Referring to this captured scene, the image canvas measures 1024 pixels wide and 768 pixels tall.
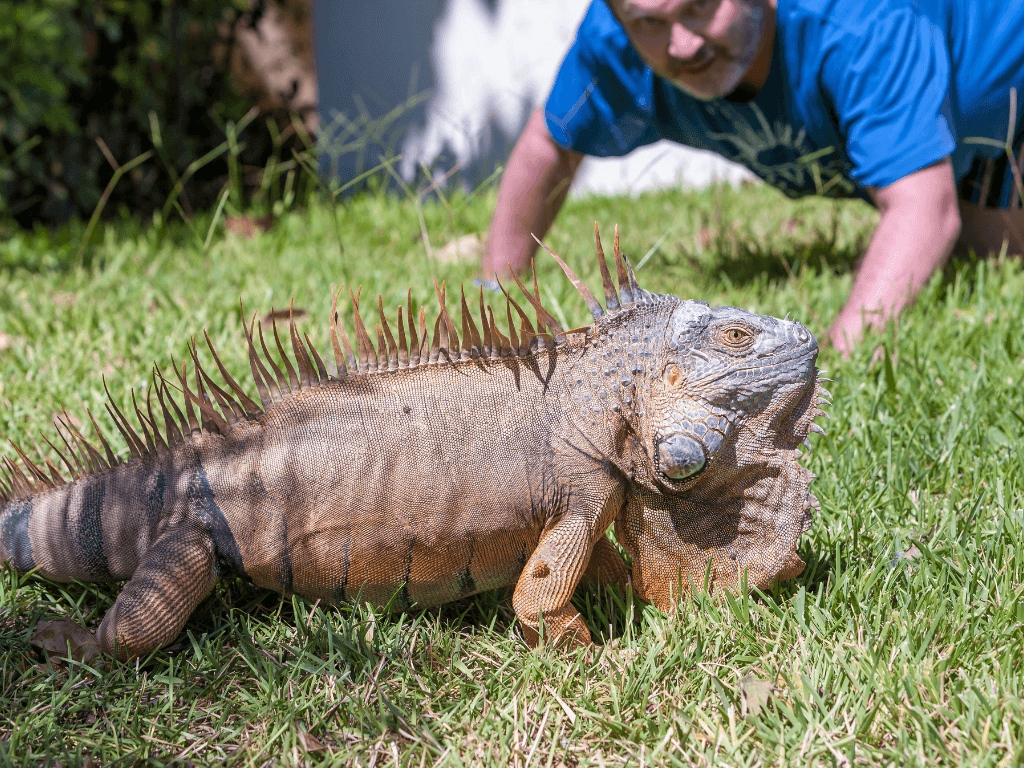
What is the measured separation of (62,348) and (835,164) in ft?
11.9

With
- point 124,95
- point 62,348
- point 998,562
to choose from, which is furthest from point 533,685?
point 124,95

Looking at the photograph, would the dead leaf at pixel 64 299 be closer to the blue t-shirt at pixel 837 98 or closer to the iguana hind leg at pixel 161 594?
the blue t-shirt at pixel 837 98

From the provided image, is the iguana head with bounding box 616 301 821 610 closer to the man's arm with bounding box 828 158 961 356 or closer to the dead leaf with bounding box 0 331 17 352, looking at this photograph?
the man's arm with bounding box 828 158 961 356

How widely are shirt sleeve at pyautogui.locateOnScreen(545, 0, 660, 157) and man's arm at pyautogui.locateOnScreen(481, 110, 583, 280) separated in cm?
11

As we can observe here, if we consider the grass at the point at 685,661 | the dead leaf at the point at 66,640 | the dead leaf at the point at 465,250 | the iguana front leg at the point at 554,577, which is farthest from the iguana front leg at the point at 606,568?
the dead leaf at the point at 465,250

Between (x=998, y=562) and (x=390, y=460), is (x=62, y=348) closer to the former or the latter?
(x=390, y=460)

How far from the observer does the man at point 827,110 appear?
11.5 ft

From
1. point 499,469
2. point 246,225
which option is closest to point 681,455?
point 499,469

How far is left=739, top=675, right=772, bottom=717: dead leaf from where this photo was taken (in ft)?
6.09

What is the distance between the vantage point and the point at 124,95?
20.4 ft

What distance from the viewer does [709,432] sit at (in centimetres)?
193

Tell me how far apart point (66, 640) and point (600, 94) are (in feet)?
10.7

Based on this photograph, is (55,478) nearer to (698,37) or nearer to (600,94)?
(698,37)

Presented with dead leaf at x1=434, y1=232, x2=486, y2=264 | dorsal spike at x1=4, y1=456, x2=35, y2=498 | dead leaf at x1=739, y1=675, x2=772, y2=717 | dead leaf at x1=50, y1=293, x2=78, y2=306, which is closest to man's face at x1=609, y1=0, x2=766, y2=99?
dead leaf at x1=434, y1=232, x2=486, y2=264
